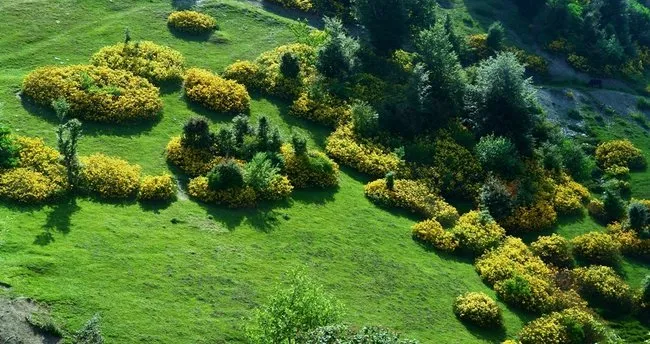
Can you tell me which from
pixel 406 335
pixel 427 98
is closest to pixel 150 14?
pixel 427 98

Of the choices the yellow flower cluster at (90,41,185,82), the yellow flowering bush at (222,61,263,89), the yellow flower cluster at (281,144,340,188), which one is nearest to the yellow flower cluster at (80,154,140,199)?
the yellow flower cluster at (281,144,340,188)

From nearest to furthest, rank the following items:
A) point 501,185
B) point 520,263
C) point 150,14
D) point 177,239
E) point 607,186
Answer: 1. point 177,239
2. point 520,263
3. point 501,185
4. point 607,186
5. point 150,14

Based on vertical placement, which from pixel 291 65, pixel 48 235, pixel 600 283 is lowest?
pixel 48 235

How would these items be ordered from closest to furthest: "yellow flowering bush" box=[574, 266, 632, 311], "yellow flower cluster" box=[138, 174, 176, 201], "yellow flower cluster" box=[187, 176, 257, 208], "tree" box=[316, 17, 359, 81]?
"yellow flower cluster" box=[138, 174, 176, 201] → "yellow flower cluster" box=[187, 176, 257, 208] → "yellow flowering bush" box=[574, 266, 632, 311] → "tree" box=[316, 17, 359, 81]

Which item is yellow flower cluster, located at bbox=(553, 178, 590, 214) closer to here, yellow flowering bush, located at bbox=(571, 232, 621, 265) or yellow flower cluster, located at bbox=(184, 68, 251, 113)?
yellow flowering bush, located at bbox=(571, 232, 621, 265)

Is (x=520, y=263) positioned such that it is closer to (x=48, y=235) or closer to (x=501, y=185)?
(x=501, y=185)

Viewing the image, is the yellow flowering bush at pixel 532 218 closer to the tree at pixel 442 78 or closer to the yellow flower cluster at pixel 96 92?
the tree at pixel 442 78
